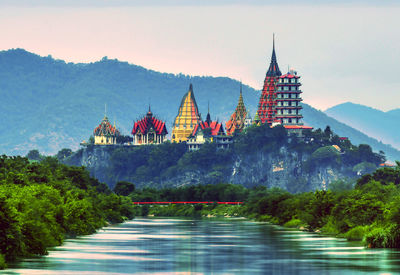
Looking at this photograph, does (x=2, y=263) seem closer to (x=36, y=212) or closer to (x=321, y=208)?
(x=36, y=212)

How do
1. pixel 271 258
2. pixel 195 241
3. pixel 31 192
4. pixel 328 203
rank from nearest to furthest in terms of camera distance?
1. pixel 271 258
2. pixel 31 192
3. pixel 195 241
4. pixel 328 203

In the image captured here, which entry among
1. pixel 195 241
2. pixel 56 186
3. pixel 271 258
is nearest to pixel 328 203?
pixel 195 241

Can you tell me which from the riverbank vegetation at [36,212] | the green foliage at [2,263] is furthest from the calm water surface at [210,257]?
the riverbank vegetation at [36,212]

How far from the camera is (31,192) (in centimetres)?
6625

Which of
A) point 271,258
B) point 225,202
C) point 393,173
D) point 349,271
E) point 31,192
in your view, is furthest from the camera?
point 225,202

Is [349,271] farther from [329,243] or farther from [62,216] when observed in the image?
[62,216]

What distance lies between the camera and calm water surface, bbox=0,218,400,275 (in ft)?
172

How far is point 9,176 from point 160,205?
102755mm

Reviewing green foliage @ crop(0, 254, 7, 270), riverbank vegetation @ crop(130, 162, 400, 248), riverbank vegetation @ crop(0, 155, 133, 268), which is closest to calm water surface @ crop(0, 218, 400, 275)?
green foliage @ crop(0, 254, 7, 270)

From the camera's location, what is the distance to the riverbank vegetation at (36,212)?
51.2 m

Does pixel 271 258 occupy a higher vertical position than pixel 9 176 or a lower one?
lower

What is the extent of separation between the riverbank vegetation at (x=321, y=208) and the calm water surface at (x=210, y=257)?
221cm

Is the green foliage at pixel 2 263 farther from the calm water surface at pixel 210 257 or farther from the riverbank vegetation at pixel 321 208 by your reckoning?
the riverbank vegetation at pixel 321 208

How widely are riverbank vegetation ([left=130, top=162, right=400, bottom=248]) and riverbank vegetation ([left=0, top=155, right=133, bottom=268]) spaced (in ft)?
73.5
